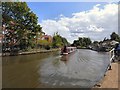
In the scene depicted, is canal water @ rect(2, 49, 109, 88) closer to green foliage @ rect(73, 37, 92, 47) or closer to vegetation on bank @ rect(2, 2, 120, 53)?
vegetation on bank @ rect(2, 2, 120, 53)

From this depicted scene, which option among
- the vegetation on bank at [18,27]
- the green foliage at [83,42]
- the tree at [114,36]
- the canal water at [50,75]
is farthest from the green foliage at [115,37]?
the canal water at [50,75]

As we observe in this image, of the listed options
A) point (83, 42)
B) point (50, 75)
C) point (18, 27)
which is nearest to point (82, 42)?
point (83, 42)

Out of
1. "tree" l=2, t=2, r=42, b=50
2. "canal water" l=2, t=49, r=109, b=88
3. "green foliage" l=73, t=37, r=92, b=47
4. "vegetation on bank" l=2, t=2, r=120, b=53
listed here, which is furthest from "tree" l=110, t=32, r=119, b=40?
"canal water" l=2, t=49, r=109, b=88

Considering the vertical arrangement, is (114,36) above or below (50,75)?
above

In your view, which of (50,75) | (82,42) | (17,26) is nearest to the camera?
(50,75)

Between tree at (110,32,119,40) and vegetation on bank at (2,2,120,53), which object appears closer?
vegetation on bank at (2,2,120,53)

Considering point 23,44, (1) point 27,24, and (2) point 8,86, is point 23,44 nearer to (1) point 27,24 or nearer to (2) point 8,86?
(1) point 27,24

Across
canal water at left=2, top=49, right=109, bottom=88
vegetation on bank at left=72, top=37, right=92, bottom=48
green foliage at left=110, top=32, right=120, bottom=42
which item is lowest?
canal water at left=2, top=49, right=109, bottom=88

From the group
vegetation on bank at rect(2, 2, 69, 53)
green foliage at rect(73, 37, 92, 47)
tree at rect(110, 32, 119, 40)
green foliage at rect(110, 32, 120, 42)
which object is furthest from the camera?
green foliage at rect(73, 37, 92, 47)

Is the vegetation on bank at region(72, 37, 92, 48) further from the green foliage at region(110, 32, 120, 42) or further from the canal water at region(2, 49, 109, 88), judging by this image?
the canal water at region(2, 49, 109, 88)

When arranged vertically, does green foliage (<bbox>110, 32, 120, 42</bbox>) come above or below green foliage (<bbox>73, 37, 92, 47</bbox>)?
above

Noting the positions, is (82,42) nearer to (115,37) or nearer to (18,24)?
(115,37)

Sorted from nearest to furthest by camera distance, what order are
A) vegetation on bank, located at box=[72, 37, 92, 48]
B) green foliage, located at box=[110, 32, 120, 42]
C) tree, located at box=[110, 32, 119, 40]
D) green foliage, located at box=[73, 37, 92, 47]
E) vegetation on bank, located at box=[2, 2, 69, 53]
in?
vegetation on bank, located at box=[2, 2, 69, 53], green foliage, located at box=[110, 32, 120, 42], tree, located at box=[110, 32, 119, 40], vegetation on bank, located at box=[72, 37, 92, 48], green foliage, located at box=[73, 37, 92, 47]

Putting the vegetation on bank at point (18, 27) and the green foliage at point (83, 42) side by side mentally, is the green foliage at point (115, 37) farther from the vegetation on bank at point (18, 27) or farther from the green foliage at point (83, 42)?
the vegetation on bank at point (18, 27)
